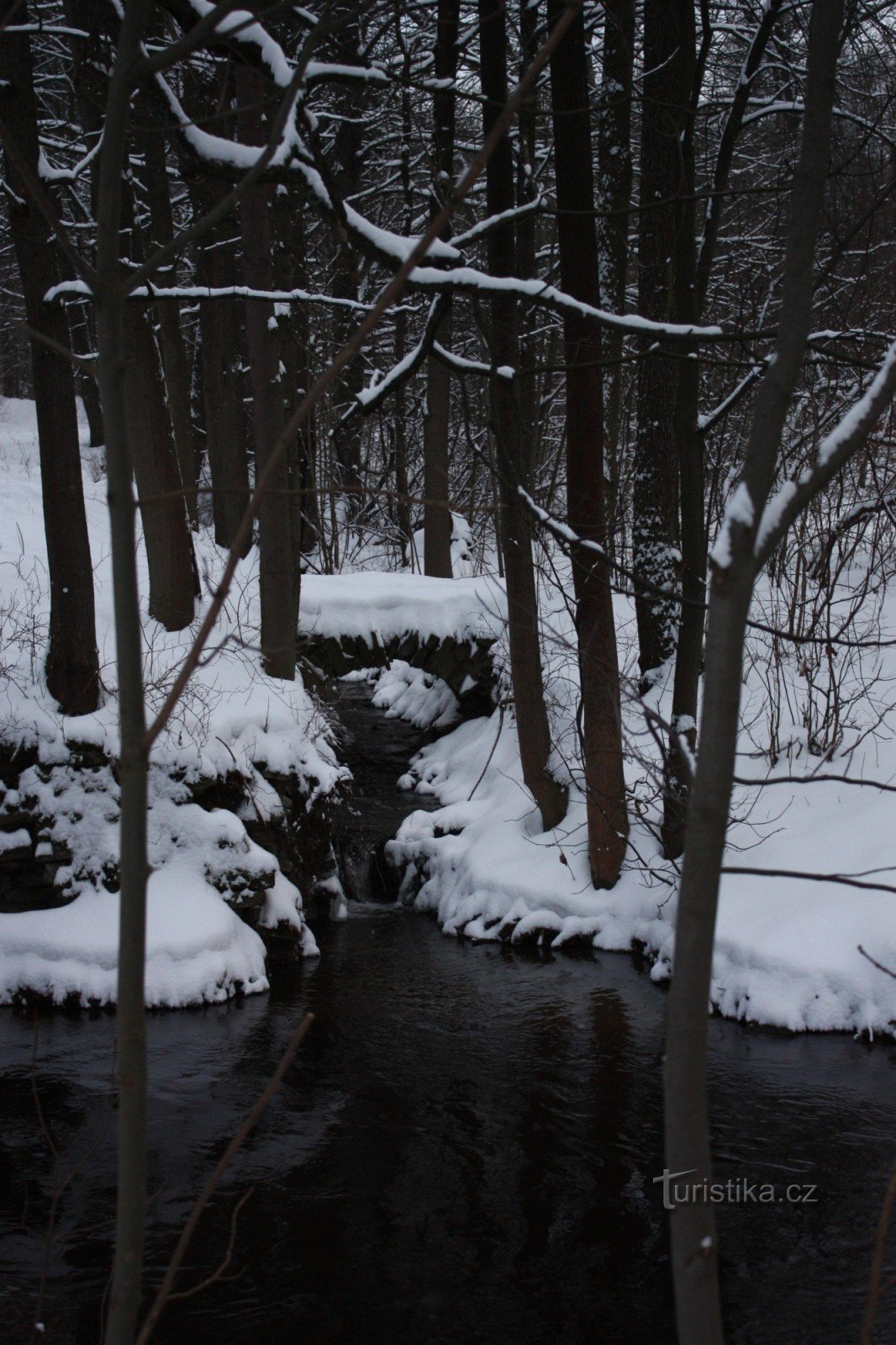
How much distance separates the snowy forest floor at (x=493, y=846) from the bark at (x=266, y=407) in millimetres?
507

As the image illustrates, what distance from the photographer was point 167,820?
804 centimetres

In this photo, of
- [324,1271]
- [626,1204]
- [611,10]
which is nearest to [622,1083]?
[626,1204]

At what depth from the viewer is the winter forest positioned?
49.2 inches

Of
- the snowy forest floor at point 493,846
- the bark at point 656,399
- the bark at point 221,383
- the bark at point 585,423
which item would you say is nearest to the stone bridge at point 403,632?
the snowy forest floor at point 493,846

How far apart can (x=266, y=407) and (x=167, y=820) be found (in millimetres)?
3688

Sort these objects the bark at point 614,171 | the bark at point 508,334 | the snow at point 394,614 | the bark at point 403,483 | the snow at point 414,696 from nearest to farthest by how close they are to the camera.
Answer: the bark at point 508,334, the bark at point 614,171, the snow at point 394,614, the snow at point 414,696, the bark at point 403,483

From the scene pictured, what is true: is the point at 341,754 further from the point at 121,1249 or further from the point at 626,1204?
the point at 121,1249

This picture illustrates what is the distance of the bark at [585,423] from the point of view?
7.26m

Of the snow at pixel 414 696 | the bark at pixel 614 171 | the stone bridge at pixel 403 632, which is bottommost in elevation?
the snow at pixel 414 696

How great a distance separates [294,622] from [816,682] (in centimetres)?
478

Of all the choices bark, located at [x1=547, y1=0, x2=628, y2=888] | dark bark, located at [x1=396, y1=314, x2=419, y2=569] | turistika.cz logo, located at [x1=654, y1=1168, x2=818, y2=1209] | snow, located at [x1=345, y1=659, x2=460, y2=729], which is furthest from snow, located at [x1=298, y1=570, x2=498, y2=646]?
turistika.cz logo, located at [x1=654, y1=1168, x2=818, y2=1209]

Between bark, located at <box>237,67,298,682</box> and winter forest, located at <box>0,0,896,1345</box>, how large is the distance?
0.18 feet

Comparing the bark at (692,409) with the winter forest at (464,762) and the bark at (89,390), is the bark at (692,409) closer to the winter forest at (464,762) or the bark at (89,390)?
the winter forest at (464,762)

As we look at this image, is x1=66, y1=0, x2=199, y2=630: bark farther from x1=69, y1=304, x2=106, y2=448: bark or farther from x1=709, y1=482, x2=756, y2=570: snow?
x1=69, y1=304, x2=106, y2=448: bark
